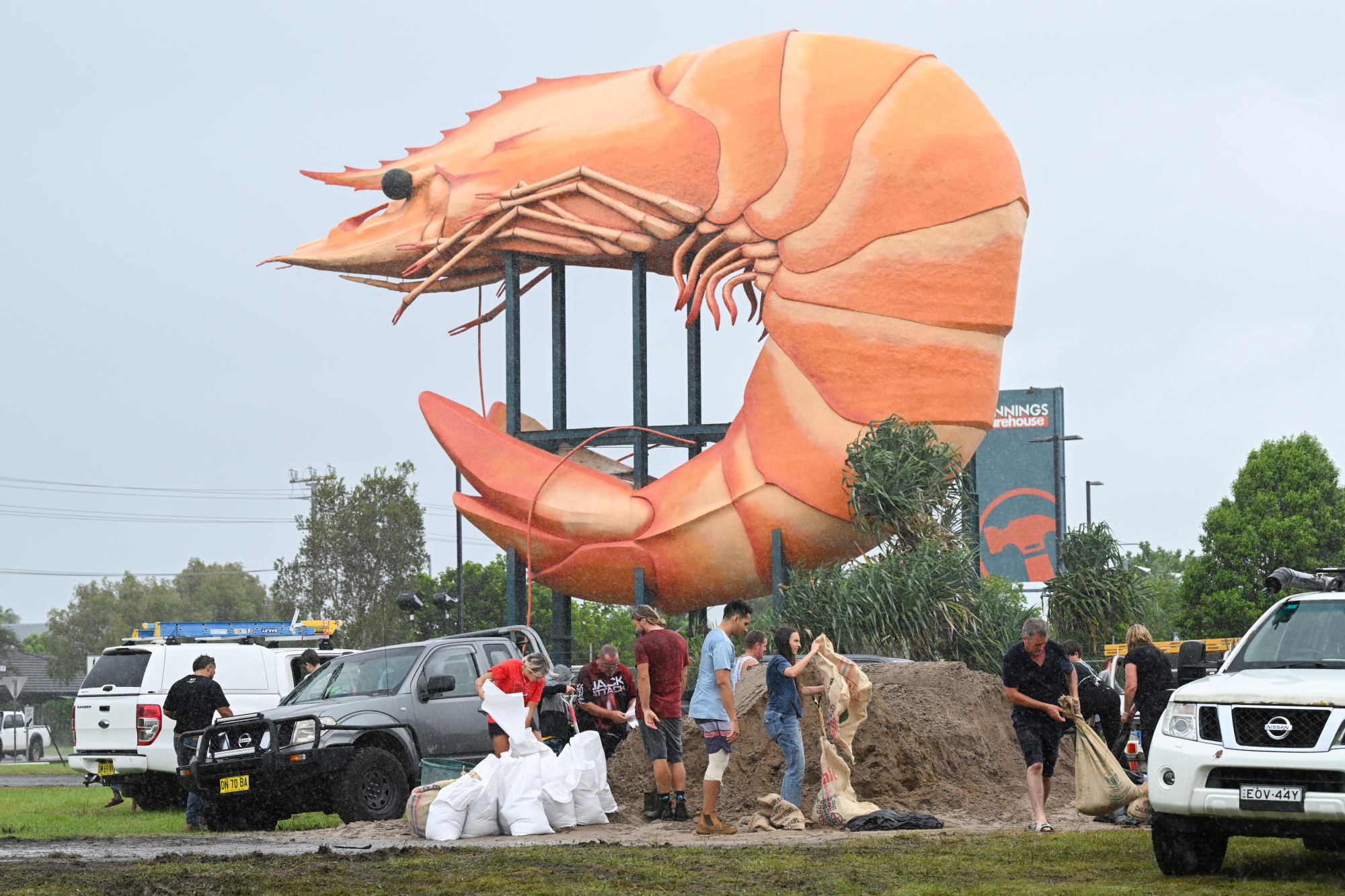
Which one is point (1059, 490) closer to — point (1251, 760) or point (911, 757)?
point (911, 757)

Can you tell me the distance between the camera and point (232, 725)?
1391 cm

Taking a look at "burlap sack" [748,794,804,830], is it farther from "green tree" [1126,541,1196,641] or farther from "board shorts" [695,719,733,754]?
"green tree" [1126,541,1196,641]

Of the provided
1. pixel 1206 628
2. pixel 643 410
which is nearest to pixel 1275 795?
pixel 643 410

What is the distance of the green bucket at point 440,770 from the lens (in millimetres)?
13109

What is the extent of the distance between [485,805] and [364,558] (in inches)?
1769

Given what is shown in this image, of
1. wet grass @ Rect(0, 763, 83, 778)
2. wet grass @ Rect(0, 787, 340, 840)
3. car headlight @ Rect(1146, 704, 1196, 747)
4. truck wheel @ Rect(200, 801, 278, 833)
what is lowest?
wet grass @ Rect(0, 763, 83, 778)

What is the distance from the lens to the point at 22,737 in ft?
155

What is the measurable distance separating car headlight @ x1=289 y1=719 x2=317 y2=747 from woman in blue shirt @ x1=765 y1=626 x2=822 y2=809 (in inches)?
166

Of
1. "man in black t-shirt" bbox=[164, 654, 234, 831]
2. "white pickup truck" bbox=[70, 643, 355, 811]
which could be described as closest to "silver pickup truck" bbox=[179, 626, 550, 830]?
"man in black t-shirt" bbox=[164, 654, 234, 831]

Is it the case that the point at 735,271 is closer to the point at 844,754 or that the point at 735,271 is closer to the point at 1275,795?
the point at 844,754

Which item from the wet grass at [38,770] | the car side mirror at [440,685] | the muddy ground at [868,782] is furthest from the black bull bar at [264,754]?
the wet grass at [38,770]

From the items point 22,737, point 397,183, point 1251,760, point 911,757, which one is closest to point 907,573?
point 911,757

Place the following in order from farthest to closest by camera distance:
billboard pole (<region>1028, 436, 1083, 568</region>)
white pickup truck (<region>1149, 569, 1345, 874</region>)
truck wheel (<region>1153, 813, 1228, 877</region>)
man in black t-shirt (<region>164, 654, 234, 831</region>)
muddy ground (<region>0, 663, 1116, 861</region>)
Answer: billboard pole (<region>1028, 436, 1083, 568</region>)
man in black t-shirt (<region>164, 654, 234, 831</region>)
muddy ground (<region>0, 663, 1116, 861</region>)
truck wheel (<region>1153, 813, 1228, 877</region>)
white pickup truck (<region>1149, 569, 1345, 874</region>)

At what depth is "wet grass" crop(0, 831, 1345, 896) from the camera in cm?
803
